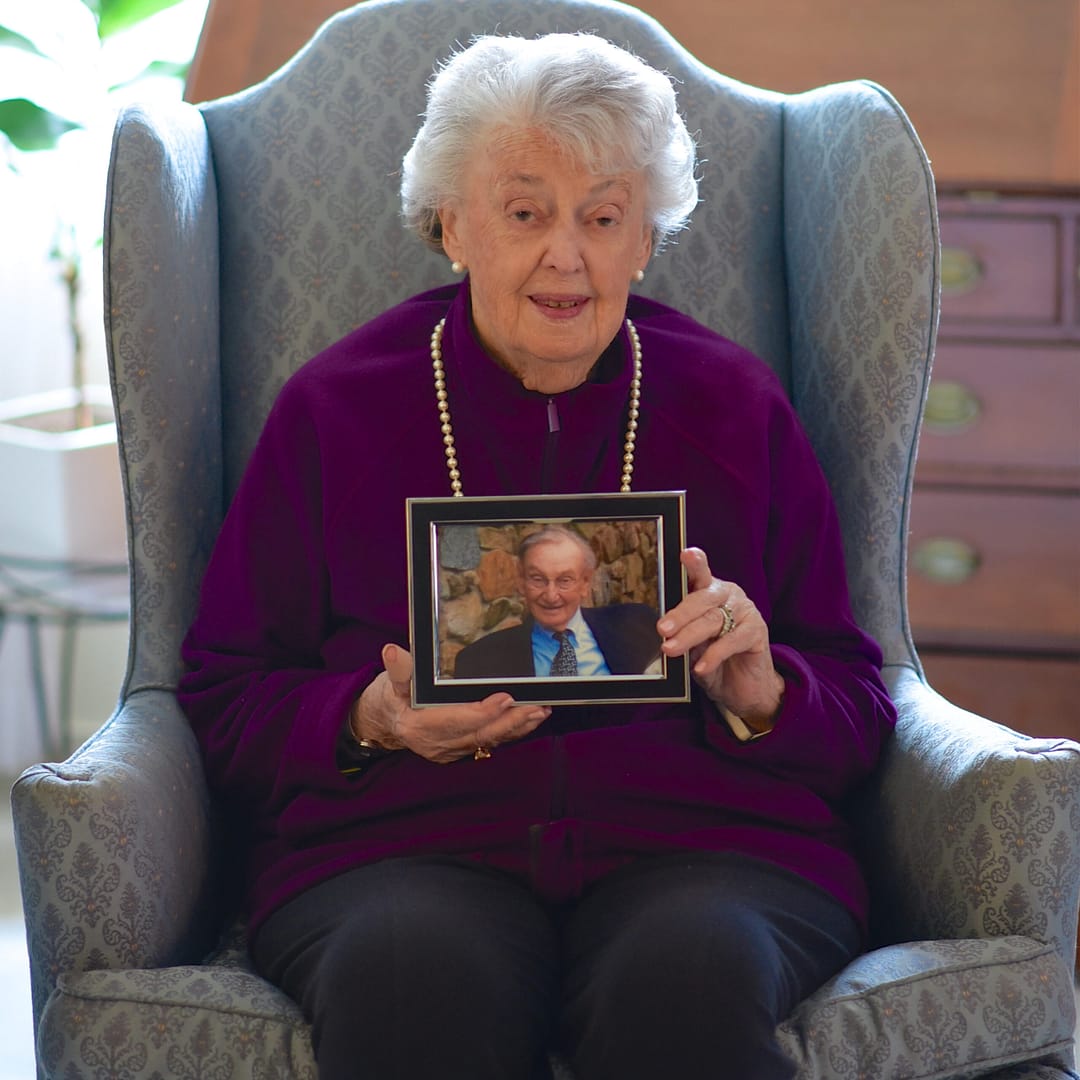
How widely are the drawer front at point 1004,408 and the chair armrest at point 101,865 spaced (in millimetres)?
1508

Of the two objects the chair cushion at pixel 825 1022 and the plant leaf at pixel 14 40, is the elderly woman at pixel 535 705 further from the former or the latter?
the plant leaf at pixel 14 40

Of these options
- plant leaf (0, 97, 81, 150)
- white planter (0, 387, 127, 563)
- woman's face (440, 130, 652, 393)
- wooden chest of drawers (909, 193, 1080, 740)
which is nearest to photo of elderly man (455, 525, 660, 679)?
woman's face (440, 130, 652, 393)

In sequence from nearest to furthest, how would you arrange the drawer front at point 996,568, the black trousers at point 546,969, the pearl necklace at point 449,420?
the black trousers at point 546,969, the pearl necklace at point 449,420, the drawer front at point 996,568

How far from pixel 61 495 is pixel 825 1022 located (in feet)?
5.79

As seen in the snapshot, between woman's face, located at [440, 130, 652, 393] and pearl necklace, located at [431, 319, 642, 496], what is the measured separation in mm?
75

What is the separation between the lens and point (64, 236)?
2816mm

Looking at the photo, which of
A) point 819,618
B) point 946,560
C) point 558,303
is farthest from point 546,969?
point 946,560

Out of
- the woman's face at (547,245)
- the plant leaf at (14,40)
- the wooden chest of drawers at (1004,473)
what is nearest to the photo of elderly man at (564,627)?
the woman's face at (547,245)

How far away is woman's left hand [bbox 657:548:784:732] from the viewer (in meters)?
1.23

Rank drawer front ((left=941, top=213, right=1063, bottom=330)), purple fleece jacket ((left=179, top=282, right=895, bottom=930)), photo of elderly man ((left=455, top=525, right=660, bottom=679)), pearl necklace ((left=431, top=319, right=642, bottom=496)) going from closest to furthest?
photo of elderly man ((left=455, top=525, right=660, bottom=679)) < purple fleece jacket ((left=179, top=282, right=895, bottom=930)) < pearl necklace ((left=431, top=319, right=642, bottom=496)) < drawer front ((left=941, top=213, right=1063, bottom=330))

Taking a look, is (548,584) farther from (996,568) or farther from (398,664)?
(996,568)

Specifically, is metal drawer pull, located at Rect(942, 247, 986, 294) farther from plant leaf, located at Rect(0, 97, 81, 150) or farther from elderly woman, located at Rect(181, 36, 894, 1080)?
plant leaf, located at Rect(0, 97, 81, 150)

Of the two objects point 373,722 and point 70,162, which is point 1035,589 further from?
point 70,162

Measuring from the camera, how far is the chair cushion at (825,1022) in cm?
117
